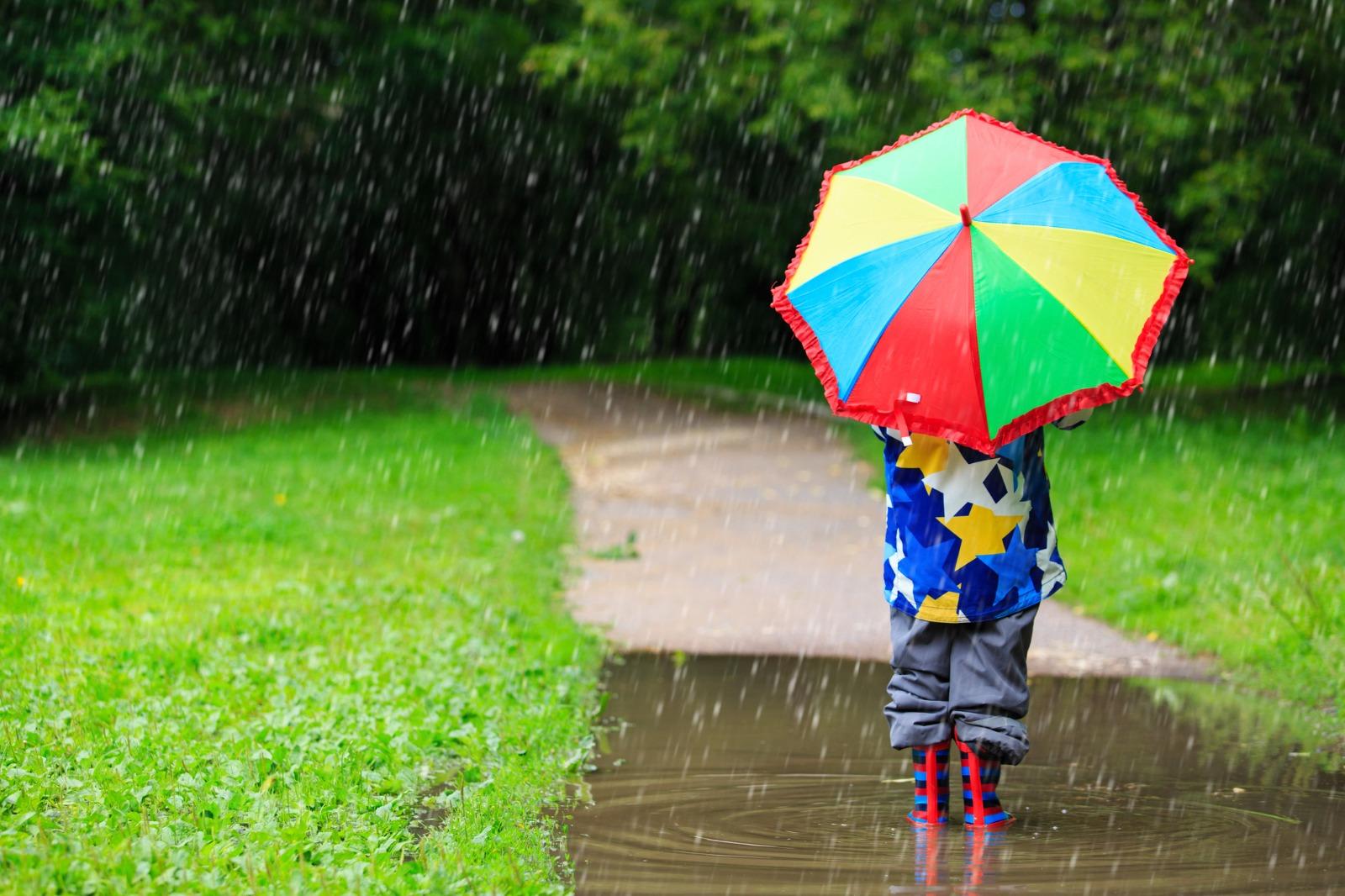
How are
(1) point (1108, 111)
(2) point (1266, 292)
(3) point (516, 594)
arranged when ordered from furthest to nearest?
1. (2) point (1266, 292)
2. (1) point (1108, 111)
3. (3) point (516, 594)

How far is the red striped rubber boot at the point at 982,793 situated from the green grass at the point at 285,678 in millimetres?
1318

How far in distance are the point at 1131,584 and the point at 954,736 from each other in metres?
4.79

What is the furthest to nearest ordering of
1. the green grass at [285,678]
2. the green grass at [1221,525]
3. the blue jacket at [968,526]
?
1. the green grass at [1221,525]
2. the blue jacket at [968,526]
3. the green grass at [285,678]

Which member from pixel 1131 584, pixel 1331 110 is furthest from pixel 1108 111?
pixel 1131 584

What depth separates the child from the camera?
435 cm

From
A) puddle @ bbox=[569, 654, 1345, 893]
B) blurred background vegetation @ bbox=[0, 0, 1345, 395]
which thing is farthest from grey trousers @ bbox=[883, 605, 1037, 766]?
A: blurred background vegetation @ bbox=[0, 0, 1345, 395]

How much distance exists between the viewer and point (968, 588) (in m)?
4.36

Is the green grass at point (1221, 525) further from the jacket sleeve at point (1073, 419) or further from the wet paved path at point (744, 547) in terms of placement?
the jacket sleeve at point (1073, 419)

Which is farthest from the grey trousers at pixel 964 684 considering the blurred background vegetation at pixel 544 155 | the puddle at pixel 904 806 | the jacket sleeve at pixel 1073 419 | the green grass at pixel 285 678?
the blurred background vegetation at pixel 544 155

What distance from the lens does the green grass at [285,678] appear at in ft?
13.4

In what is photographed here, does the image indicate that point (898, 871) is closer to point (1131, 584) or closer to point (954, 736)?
point (954, 736)

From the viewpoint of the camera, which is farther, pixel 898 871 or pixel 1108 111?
pixel 1108 111

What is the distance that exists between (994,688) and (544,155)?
1016 inches

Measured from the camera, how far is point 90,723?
5.50 m
